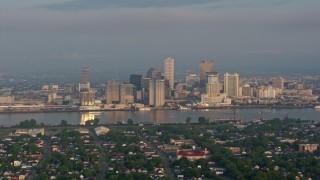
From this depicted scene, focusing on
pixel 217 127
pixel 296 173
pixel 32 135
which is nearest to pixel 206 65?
pixel 217 127

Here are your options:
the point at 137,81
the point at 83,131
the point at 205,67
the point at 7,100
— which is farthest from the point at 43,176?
the point at 205,67

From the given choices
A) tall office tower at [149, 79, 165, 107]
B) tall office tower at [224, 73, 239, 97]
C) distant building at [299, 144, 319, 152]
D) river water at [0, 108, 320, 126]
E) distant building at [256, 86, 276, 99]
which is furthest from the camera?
tall office tower at [224, 73, 239, 97]

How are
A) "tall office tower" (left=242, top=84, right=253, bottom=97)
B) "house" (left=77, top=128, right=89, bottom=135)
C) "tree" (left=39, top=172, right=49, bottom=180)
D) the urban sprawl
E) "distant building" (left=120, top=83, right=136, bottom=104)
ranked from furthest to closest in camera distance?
1. "tall office tower" (left=242, top=84, right=253, bottom=97)
2. "distant building" (left=120, top=83, right=136, bottom=104)
3. the urban sprawl
4. "house" (left=77, top=128, right=89, bottom=135)
5. "tree" (left=39, top=172, right=49, bottom=180)

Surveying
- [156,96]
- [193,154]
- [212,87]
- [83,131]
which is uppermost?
[212,87]

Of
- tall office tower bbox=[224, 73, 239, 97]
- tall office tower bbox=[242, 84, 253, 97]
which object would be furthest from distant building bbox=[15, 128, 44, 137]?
tall office tower bbox=[242, 84, 253, 97]

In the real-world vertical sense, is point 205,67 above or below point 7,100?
above

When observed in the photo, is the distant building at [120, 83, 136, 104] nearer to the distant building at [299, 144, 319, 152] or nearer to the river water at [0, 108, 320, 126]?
the river water at [0, 108, 320, 126]

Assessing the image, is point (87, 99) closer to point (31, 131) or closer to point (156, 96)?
point (156, 96)
